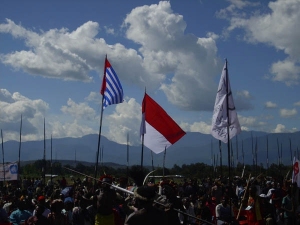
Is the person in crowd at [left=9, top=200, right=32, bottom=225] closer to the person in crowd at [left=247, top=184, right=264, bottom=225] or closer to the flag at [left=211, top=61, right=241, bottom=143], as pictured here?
the person in crowd at [left=247, top=184, right=264, bottom=225]

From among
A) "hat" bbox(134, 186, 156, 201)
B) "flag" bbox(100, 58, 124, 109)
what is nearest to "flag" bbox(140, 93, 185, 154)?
"flag" bbox(100, 58, 124, 109)

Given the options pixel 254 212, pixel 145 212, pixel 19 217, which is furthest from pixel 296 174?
pixel 145 212

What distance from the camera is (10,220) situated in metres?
12.5

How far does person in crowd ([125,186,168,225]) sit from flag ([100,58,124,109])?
39.7 ft

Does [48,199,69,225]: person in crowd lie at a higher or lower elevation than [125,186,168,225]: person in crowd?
lower

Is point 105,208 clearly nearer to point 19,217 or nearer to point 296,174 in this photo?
point 19,217

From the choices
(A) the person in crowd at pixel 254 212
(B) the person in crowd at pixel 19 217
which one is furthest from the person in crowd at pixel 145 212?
(A) the person in crowd at pixel 254 212

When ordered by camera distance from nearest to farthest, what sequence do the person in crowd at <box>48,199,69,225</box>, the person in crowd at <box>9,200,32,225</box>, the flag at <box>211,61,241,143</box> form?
the person in crowd at <box>48,199,69,225</box>
the person in crowd at <box>9,200,32,225</box>
the flag at <box>211,61,241,143</box>

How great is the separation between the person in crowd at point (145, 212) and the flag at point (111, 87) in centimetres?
1212

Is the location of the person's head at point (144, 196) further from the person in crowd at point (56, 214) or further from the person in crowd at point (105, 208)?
the person in crowd at point (56, 214)

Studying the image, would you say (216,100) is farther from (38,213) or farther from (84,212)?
(38,213)

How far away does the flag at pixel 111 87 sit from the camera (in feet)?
63.5

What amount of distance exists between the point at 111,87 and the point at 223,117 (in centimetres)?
534

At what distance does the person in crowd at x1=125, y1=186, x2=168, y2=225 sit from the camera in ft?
22.9
